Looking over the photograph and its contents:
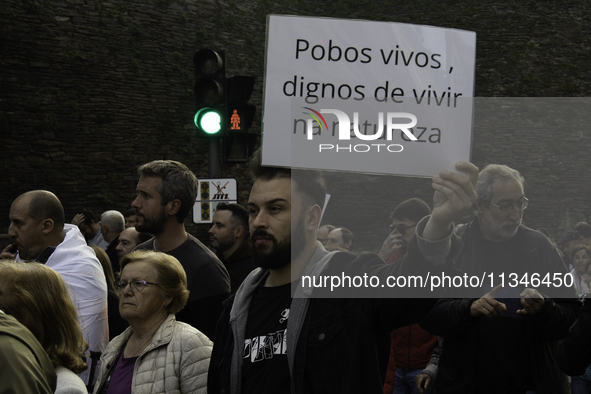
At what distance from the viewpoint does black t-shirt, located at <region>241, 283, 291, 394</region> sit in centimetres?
241

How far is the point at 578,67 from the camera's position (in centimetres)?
2344

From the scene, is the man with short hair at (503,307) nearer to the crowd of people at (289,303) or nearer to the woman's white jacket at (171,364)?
the crowd of people at (289,303)

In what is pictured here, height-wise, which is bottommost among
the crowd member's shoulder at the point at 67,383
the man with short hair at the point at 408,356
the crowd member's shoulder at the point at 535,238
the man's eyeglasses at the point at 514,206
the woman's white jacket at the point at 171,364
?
the man with short hair at the point at 408,356

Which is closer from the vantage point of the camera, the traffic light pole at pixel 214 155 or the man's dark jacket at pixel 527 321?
the man's dark jacket at pixel 527 321

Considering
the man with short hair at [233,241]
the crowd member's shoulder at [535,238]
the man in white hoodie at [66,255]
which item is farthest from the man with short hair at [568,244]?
the man in white hoodie at [66,255]

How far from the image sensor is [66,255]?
12.8 ft

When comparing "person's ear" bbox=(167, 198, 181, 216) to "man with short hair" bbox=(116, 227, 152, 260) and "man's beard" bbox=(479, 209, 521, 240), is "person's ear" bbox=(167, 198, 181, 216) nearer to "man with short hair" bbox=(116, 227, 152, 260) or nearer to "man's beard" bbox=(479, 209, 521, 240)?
"man's beard" bbox=(479, 209, 521, 240)

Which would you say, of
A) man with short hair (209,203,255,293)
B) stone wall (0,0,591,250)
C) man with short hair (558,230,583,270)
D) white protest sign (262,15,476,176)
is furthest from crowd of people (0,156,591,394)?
stone wall (0,0,591,250)

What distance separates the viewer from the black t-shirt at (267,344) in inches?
94.7

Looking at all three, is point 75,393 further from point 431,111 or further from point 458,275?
point 431,111

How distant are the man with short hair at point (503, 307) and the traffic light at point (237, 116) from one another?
13.9 ft

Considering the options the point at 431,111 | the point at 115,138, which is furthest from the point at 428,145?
the point at 115,138

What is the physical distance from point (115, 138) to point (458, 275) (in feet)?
50.9

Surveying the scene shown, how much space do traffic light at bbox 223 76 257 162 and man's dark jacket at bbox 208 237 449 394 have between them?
4.87 meters
